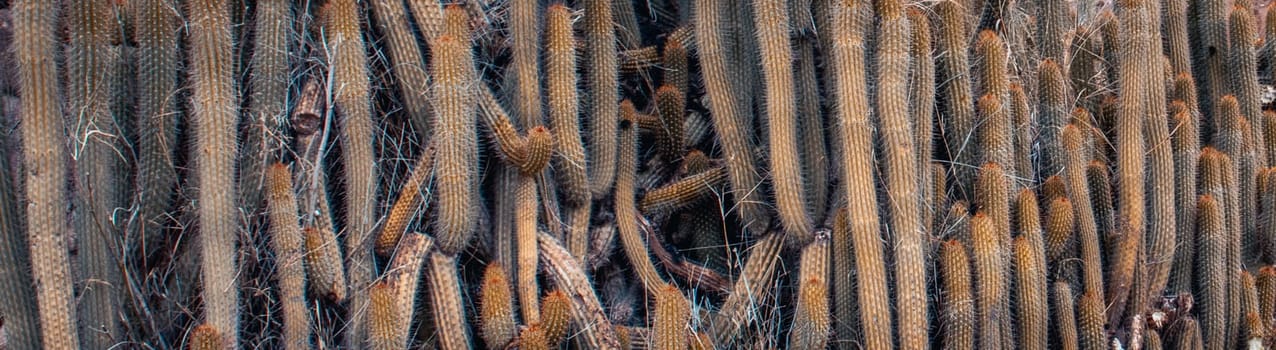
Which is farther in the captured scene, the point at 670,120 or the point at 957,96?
the point at 670,120

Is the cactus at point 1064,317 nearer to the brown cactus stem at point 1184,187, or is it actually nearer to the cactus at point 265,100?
the brown cactus stem at point 1184,187

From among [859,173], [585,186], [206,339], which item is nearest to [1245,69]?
[859,173]

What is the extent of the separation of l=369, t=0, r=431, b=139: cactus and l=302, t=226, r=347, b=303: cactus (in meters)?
0.58

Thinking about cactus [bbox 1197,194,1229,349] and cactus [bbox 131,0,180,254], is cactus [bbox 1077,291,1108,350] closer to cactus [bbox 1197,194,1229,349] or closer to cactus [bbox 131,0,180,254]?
cactus [bbox 1197,194,1229,349]

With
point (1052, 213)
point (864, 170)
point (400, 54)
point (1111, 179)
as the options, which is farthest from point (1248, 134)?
point (400, 54)

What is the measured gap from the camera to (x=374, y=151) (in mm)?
4566

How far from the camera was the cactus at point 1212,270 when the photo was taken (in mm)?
5195

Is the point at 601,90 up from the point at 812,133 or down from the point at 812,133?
up

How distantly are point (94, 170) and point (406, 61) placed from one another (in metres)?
1.15

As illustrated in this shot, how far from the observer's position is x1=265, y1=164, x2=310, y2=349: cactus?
4164 millimetres

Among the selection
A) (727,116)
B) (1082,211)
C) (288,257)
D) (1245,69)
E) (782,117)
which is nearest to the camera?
(288,257)

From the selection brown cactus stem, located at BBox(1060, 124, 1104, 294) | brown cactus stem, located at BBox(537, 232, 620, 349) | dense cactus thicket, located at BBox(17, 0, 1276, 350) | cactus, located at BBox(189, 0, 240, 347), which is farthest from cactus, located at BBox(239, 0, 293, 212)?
brown cactus stem, located at BBox(1060, 124, 1104, 294)

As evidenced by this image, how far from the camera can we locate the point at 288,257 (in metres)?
4.19

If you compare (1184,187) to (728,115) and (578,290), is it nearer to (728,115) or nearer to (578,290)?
(728,115)
